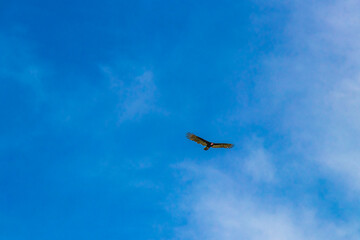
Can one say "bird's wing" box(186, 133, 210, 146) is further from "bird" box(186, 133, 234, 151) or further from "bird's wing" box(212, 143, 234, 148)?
"bird's wing" box(212, 143, 234, 148)

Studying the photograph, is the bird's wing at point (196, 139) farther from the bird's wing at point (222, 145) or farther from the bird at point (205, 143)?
the bird's wing at point (222, 145)

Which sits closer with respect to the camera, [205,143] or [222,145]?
[205,143]

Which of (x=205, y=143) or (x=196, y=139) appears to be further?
(x=205, y=143)

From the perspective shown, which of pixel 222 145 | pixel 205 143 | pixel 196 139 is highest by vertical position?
pixel 222 145

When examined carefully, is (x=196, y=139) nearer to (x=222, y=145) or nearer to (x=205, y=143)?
(x=205, y=143)

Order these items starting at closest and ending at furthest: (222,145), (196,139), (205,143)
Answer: (196,139), (205,143), (222,145)

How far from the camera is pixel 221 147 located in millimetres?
99938

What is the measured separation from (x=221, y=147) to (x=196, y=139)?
8.05m

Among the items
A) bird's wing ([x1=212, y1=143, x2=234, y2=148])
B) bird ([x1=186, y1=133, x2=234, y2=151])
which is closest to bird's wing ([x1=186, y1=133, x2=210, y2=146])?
bird ([x1=186, y1=133, x2=234, y2=151])

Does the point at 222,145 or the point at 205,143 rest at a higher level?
the point at 222,145

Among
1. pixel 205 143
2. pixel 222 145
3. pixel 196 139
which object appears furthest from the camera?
pixel 222 145

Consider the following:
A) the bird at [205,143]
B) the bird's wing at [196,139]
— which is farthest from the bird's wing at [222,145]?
the bird's wing at [196,139]

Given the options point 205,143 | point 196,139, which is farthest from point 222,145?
point 196,139

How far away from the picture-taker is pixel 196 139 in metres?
96.3
